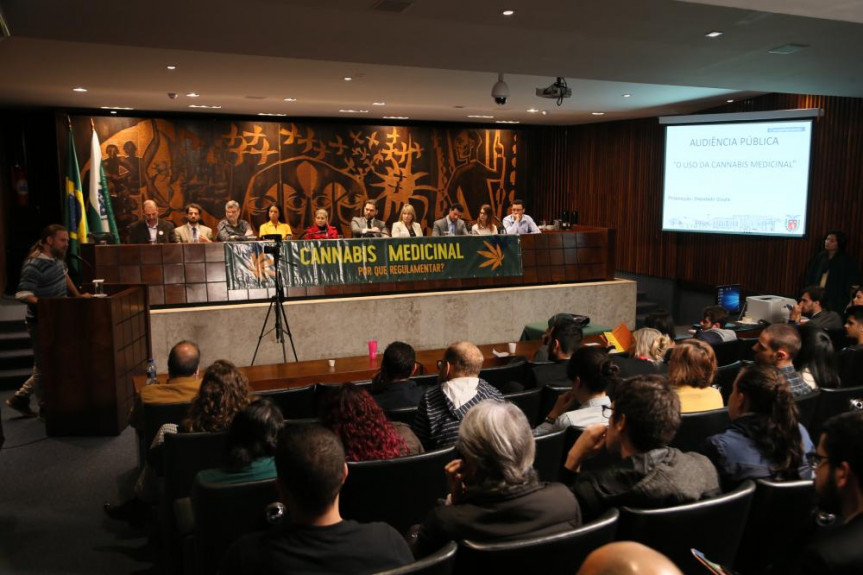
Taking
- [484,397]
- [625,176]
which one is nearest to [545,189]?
[625,176]

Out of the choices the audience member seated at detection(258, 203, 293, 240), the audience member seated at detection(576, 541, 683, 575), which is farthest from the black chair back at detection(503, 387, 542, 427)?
the audience member seated at detection(258, 203, 293, 240)

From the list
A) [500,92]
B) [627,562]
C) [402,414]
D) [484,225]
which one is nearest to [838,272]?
[484,225]

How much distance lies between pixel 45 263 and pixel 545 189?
901 centimetres

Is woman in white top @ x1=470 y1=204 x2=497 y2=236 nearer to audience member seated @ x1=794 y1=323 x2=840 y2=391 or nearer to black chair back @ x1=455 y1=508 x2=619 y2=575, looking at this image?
audience member seated @ x1=794 y1=323 x2=840 y2=391

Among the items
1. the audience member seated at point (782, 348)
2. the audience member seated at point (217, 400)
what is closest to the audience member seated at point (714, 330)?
the audience member seated at point (782, 348)

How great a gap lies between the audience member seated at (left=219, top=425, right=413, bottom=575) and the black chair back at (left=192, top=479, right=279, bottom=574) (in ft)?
1.85

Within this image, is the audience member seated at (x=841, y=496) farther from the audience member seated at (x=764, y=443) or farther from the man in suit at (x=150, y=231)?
the man in suit at (x=150, y=231)

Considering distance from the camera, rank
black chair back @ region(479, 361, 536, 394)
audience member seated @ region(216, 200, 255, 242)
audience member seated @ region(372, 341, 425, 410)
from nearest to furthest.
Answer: audience member seated @ region(372, 341, 425, 410) < black chair back @ region(479, 361, 536, 394) < audience member seated @ region(216, 200, 255, 242)

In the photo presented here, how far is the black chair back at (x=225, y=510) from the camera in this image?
226 centimetres

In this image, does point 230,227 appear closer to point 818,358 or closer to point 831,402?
point 818,358

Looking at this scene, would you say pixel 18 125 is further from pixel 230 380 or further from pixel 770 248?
pixel 770 248

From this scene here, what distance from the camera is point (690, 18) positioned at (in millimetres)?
4156

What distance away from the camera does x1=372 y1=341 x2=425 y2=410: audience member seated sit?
130 inches

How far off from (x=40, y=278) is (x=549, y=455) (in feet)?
14.5
